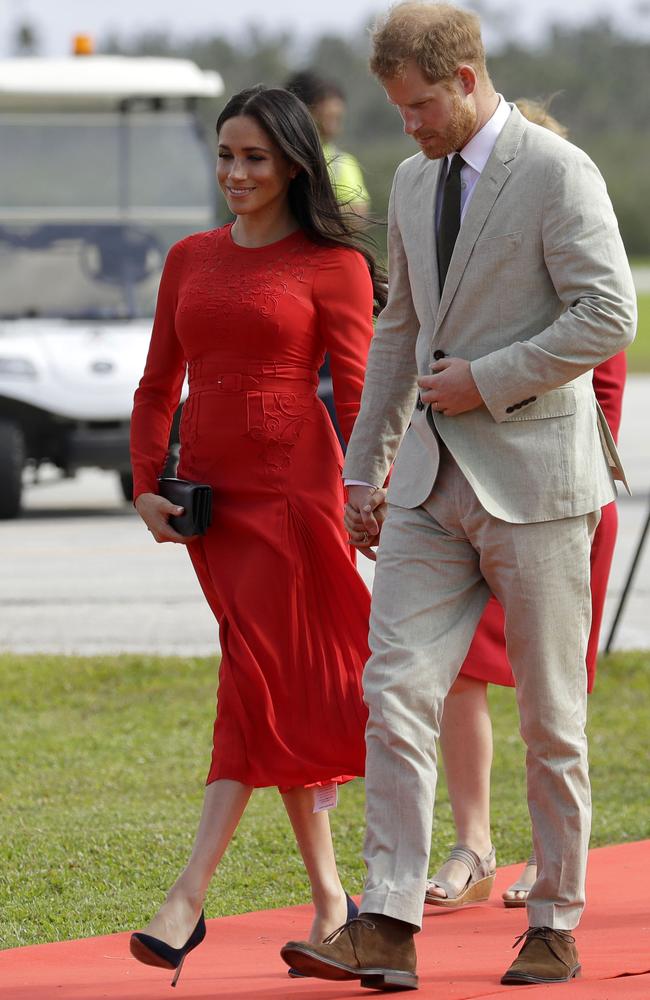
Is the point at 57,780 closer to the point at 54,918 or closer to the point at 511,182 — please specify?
the point at 54,918

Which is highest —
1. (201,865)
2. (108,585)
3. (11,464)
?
(201,865)

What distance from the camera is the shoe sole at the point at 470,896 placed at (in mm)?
4551

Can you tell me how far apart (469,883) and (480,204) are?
71.7 inches

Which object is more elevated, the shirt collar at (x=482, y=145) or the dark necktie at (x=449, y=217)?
the shirt collar at (x=482, y=145)

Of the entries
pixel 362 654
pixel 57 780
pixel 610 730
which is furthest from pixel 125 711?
pixel 362 654

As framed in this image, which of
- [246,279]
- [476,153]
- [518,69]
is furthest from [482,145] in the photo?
[518,69]

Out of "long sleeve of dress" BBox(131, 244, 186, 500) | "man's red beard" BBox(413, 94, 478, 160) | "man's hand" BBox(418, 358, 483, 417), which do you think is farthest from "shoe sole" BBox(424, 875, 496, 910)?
→ "man's red beard" BBox(413, 94, 478, 160)

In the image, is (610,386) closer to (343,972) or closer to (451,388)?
(451,388)

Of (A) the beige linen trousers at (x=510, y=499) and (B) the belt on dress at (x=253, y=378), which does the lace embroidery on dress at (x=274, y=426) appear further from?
(A) the beige linen trousers at (x=510, y=499)

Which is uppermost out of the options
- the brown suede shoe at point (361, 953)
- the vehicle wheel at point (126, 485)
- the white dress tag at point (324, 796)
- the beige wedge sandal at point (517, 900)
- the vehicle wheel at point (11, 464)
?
the white dress tag at point (324, 796)

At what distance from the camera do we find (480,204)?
3613mm

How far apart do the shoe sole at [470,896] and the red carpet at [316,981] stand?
0.07ft

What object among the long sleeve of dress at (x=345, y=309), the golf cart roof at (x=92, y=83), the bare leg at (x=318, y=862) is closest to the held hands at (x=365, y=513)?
the long sleeve of dress at (x=345, y=309)

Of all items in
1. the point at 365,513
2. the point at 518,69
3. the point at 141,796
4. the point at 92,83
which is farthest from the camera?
the point at 518,69
